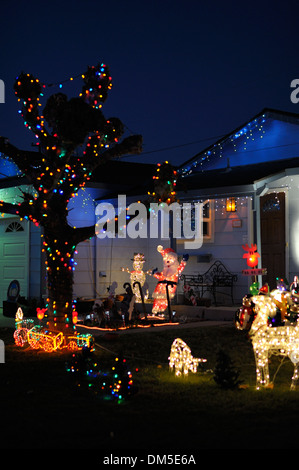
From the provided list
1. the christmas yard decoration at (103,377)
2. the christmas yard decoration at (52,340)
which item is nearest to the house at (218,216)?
the christmas yard decoration at (52,340)

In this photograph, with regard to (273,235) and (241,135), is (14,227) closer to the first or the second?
(241,135)

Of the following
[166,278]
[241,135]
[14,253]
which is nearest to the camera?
[166,278]

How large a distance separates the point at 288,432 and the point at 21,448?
2.55 meters

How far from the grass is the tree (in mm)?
1693

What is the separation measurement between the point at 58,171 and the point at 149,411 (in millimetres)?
5483

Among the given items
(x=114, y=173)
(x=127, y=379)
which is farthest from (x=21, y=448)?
(x=114, y=173)

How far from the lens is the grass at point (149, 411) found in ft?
18.0

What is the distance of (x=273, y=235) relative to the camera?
16.1 metres

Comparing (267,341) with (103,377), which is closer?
(267,341)

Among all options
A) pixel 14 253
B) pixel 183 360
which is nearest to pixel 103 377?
pixel 183 360

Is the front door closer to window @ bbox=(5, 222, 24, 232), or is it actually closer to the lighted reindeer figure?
window @ bbox=(5, 222, 24, 232)

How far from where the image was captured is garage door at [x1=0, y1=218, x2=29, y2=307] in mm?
18359

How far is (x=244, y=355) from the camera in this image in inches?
396

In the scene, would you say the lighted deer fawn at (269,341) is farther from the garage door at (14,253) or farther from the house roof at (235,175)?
the garage door at (14,253)
